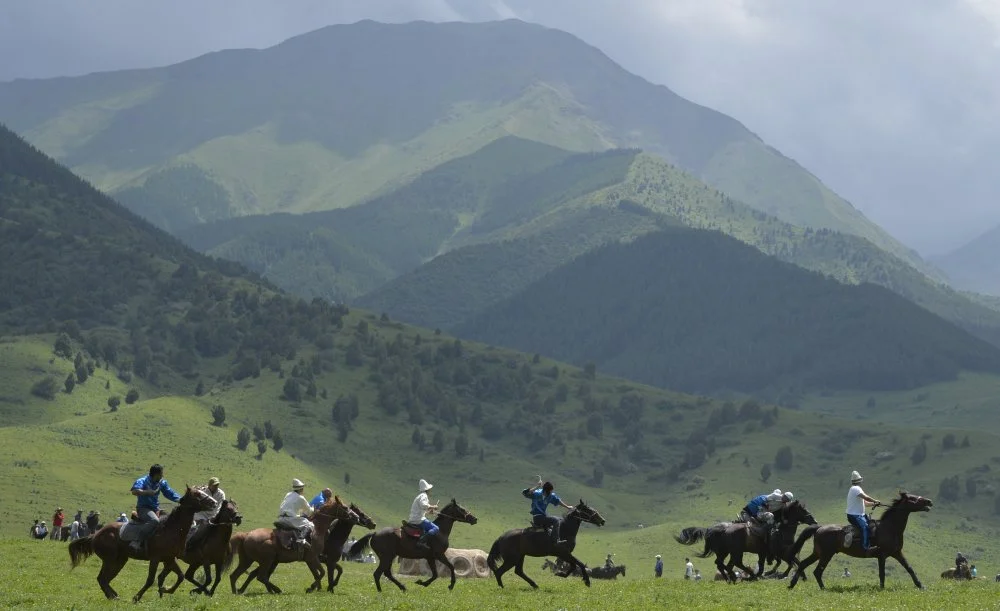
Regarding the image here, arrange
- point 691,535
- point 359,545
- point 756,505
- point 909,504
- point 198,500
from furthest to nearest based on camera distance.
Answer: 1. point 691,535
2. point 756,505
3. point 359,545
4. point 909,504
5. point 198,500

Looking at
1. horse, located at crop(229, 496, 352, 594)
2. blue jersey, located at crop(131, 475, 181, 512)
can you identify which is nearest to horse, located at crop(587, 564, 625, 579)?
horse, located at crop(229, 496, 352, 594)

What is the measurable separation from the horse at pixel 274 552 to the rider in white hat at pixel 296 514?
0.45 metres

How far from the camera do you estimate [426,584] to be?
4541 centimetres

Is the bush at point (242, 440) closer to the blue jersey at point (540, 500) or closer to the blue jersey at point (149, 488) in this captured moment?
the blue jersey at point (540, 500)

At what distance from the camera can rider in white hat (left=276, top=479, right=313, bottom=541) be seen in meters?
43.1

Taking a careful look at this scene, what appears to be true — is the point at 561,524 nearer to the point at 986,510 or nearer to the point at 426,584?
the point at 426,584

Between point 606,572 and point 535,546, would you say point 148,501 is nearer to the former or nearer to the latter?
point 535,546

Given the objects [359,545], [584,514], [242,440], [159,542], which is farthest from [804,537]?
[242,440]

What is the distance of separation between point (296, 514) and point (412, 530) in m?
4.07

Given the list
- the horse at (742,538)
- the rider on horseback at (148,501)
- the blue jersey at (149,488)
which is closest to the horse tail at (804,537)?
Answer: the horse at (742,538)

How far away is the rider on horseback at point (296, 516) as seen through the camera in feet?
141

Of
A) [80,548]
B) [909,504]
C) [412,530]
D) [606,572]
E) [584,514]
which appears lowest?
[80,548]

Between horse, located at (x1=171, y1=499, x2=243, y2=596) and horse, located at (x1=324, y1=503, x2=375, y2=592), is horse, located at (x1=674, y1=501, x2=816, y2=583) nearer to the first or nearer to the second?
horse, located at (x1=324, y1=503, x2=375, y2=592)

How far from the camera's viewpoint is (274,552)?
4344 centimetres
